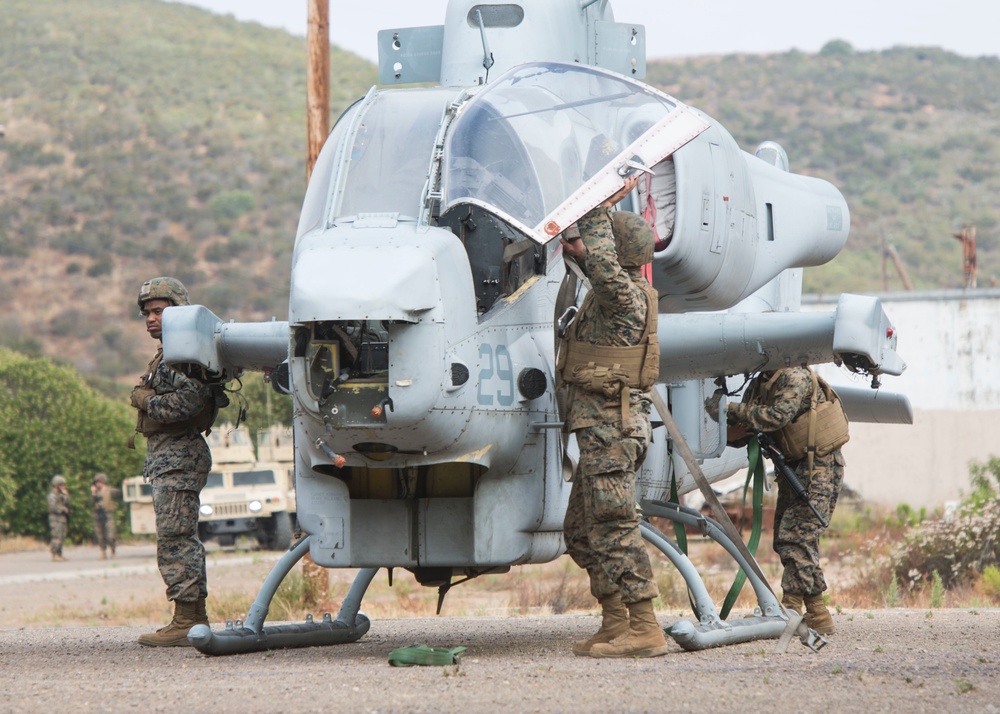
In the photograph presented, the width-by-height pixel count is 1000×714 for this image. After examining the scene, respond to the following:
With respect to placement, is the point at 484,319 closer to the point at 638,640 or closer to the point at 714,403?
the point at 638,640

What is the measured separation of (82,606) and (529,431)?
34.3 ft

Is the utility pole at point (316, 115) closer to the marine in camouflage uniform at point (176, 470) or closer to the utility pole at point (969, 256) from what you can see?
the marine in camouflage uniform at point (176, 470)

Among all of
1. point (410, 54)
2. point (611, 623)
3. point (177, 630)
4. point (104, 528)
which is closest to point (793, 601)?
point (611, 623)

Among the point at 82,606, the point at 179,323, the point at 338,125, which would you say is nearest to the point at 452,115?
the point at 338,125

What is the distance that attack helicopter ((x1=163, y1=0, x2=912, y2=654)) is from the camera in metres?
6.48

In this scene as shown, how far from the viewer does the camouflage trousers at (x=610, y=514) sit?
701cm

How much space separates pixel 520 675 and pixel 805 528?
3312 millimetres

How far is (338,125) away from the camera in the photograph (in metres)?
7.73

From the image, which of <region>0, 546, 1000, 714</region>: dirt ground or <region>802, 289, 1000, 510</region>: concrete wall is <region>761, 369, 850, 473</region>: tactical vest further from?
<region>802, 289, 1000, 510</region>: concrete wall

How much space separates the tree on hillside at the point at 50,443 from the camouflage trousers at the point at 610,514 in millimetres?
22998

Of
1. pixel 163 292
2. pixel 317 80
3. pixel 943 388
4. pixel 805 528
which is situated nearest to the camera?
pixel 163 292

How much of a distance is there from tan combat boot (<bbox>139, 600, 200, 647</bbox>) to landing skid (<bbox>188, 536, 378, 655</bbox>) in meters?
0.52

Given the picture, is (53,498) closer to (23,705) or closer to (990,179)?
(23,705)

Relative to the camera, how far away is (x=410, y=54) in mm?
9805
